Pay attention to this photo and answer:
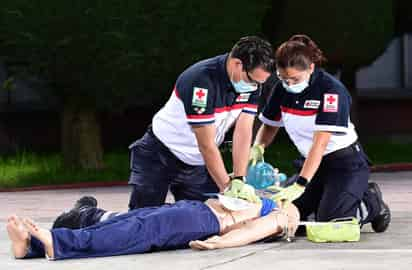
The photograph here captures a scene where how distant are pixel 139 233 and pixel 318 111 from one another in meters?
1.60

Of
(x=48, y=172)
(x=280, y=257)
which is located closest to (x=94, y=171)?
(x=48, y=172)

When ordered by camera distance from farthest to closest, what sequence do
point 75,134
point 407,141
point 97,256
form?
point 407,141, point 75,134, point 97,256

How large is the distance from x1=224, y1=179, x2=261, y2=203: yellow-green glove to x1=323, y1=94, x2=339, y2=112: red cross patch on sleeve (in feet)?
2.64

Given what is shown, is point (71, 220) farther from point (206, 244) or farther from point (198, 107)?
point (198, 107)

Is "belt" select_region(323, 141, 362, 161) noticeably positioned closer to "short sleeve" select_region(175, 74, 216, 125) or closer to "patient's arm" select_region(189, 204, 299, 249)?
"patient's arm" select_region(189, 204, 299, 249)

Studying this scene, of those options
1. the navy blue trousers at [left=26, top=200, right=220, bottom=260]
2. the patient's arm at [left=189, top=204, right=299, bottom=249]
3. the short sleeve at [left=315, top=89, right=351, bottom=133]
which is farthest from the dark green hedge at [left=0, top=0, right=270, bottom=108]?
the navy blue trousers at [left=26, top=200, right=220, bottom=260]

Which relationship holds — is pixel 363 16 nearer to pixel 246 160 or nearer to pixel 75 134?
pixel 75 134

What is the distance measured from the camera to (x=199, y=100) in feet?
27.6

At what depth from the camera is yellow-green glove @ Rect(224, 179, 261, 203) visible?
8438 millimetres

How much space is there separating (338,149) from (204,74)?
128 centimetres

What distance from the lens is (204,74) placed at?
27.7 ft

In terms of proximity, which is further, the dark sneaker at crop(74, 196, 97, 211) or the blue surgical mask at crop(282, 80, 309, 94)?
the dark sneaker at crop(74, 196, 97, 211)

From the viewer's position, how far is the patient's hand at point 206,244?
8203 mm

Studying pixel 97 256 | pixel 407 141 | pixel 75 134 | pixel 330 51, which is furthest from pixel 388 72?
pixel 97 256
